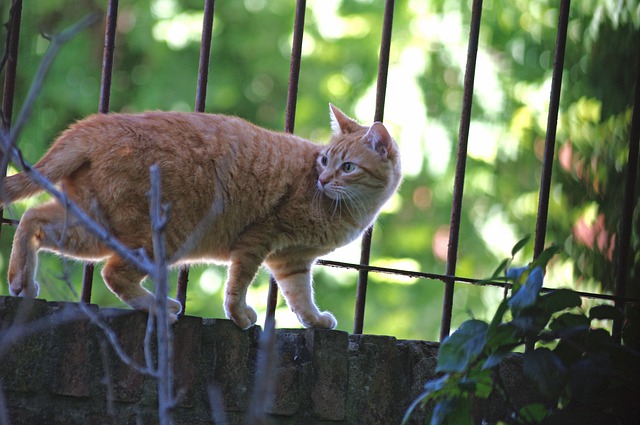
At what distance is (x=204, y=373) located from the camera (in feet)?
7.77

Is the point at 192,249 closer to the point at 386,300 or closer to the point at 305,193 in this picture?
the point at 305,193

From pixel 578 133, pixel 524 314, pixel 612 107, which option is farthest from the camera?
pixel 578 133

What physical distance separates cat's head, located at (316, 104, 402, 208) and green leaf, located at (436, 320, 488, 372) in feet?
4.08

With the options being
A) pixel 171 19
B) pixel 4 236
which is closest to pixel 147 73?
pixel 171 19

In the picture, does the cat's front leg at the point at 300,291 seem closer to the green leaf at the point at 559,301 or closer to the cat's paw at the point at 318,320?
the cat's paw at the point at 318,320

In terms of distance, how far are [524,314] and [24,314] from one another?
4.26ft

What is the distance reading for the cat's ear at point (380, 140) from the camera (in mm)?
3327

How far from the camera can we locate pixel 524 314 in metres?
1.91

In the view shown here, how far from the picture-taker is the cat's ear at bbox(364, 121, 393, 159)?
3327mm

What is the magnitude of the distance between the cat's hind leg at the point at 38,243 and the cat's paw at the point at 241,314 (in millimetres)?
478

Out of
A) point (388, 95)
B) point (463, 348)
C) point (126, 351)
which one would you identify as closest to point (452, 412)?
point (463, 348)

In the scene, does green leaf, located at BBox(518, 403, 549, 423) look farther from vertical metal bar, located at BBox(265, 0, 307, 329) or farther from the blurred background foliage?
the blurred background foliage

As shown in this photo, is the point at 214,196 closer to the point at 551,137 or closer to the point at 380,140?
the point at 380,140

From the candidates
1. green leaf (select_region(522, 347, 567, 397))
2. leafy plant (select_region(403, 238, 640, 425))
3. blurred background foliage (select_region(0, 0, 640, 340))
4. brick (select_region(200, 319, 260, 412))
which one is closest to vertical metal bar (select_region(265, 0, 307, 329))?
brick (select_region(200, 319, 260, 412))
